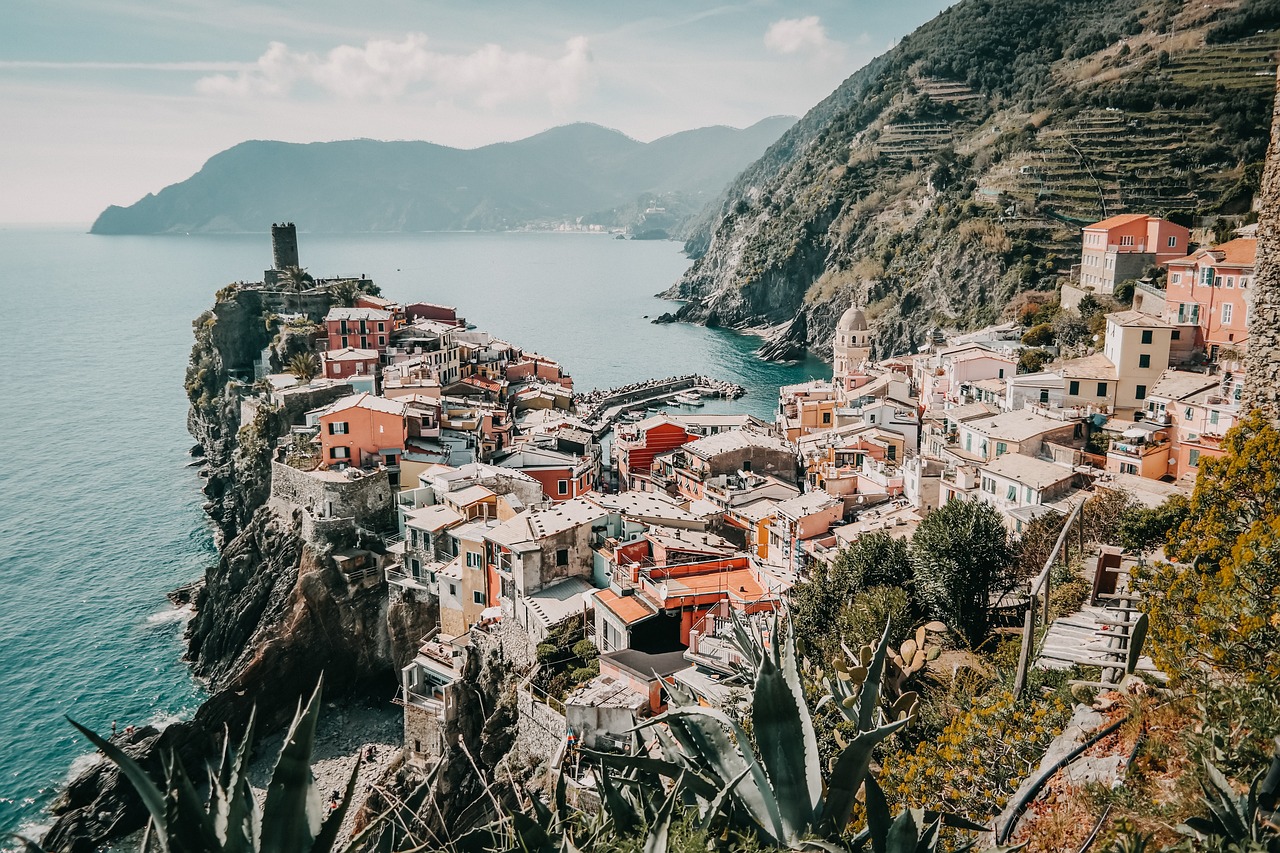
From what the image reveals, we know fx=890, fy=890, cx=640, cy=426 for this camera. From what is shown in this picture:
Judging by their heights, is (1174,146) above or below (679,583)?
above

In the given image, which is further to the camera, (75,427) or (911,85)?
(911,85)

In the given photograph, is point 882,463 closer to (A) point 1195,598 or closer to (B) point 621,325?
(A) point 1195,598

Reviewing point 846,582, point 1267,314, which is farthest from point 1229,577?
point 846,582

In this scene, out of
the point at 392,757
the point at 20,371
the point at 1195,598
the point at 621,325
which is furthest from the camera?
the point at 621,325

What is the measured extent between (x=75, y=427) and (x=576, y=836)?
203 feet

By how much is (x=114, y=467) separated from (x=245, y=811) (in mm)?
51435

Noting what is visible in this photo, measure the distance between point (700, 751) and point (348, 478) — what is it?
25.3 metres

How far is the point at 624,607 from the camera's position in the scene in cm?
1969

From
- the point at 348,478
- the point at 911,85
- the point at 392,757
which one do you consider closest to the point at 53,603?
the point at 348,478

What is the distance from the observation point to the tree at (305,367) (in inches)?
1561

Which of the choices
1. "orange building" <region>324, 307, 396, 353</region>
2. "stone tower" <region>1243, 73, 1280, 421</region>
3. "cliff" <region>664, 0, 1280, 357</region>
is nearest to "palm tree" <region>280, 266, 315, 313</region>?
"orange building" <region>324, 307, 396, 353</region>

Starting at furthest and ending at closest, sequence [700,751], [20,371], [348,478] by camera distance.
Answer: [20,371] < [348,478] < [700,751]

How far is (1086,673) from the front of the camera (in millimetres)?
8523

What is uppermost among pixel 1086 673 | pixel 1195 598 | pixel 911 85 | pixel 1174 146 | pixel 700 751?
pixel 911 85
